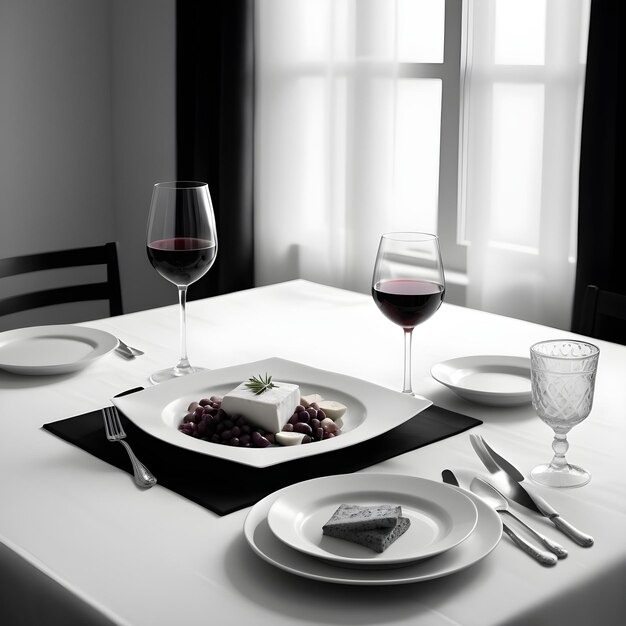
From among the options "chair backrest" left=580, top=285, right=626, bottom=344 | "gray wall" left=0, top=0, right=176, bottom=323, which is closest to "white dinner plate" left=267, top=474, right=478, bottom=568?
"chair backrest" left=580, top=285, right=626, bottom=344

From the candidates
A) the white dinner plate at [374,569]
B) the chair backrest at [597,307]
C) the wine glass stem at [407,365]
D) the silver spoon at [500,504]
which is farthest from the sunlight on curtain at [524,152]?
the white dinner plate at [374,569]

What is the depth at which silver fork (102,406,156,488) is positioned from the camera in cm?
105

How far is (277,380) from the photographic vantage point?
1329 mm

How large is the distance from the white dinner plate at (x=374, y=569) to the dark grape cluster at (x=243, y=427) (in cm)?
18

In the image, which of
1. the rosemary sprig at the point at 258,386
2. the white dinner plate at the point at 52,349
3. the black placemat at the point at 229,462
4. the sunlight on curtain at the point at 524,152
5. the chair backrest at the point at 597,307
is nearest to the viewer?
the black placemat at the point at 229,462

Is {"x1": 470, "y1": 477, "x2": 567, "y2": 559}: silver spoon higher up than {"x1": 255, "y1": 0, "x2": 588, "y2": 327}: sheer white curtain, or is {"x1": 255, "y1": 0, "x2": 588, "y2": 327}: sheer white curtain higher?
{"x1": 255, "y1": 0, "x2": 588, "y2": 327}: sheer white curtain

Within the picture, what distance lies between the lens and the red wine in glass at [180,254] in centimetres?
135

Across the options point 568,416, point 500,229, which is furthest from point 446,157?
point 568,416

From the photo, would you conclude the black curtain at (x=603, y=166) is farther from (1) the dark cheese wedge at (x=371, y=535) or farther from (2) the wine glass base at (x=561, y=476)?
(1) the dark cheese wedge at (x=371, y=535)

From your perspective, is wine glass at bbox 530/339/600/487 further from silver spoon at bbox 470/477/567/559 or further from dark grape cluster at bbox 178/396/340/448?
dark grape cluster at bbox 178/396/340/448

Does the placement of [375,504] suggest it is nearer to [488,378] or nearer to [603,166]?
[488,378]

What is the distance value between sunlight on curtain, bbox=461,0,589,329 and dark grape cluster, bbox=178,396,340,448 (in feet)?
4.86

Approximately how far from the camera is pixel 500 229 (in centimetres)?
262

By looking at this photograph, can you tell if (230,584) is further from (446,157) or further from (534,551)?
(446,157)
